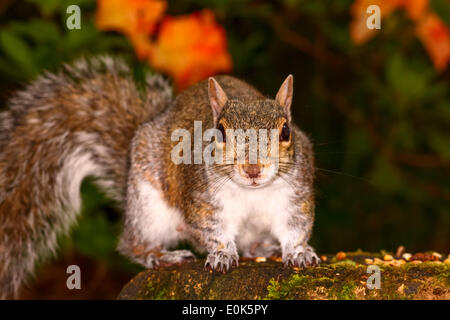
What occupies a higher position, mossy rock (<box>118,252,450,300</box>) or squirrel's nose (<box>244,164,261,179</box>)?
squirrel's nose (<box>244,164,261,179</box>)

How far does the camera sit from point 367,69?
4.67m

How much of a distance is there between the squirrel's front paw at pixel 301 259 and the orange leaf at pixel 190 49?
1.39m

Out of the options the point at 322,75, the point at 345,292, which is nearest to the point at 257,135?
Result: the point at 345,292

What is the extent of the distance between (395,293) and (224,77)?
4.64ft

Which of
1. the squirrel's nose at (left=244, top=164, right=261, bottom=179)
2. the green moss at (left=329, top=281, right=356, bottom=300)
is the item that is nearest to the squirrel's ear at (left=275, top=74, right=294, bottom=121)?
the squirrel's nose at (left=244, top=164, right=261, bottom=179)

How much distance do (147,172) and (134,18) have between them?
2.98 feet

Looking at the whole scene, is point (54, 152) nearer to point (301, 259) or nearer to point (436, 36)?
point (301, 259)

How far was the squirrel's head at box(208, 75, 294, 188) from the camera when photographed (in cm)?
231

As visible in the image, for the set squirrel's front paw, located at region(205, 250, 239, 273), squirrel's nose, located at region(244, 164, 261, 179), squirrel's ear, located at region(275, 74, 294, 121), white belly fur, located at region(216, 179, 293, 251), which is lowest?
squirrel's front paw, located at region(205, 250, 239, 273)

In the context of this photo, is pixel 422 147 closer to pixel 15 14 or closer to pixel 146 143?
pixel 146 143

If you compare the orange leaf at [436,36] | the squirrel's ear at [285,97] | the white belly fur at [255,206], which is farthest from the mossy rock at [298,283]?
the orange leaf at [436,36]

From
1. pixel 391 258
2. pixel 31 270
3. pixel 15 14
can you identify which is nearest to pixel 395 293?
pixel 391 258

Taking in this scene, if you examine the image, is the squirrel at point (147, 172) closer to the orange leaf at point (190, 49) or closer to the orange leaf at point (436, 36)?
the orange leaf at point (190, 49)

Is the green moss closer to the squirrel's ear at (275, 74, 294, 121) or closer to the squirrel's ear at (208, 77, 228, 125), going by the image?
the squirrel's ear at (275, 74, 294, 121)
